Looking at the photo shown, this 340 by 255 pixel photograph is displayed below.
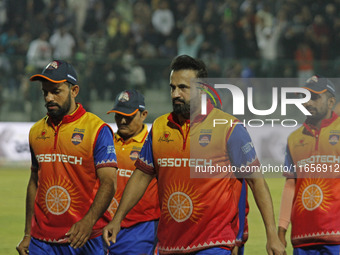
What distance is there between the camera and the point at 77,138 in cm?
639

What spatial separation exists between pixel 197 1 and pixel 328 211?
1685cm

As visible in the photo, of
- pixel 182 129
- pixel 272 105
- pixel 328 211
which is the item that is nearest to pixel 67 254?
pixel 182 129

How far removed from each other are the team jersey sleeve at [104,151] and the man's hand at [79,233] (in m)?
0.52

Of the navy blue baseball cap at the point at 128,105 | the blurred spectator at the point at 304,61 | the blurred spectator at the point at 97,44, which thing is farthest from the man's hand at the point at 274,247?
the blurred spectator at the point at 97,44

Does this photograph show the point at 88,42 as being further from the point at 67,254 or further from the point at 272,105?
the point at 67,254

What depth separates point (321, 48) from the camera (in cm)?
2205

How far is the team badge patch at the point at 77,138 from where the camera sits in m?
6.38

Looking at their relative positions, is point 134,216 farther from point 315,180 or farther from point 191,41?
point 191,41

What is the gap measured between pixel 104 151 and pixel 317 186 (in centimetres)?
212

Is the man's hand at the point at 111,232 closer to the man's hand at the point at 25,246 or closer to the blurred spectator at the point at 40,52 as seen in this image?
the man's hand at the point at 25,246

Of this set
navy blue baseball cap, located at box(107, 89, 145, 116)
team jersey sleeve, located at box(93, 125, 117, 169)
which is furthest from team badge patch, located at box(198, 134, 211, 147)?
navy blue baseball cap, located at box(107, 89, 145, 116)

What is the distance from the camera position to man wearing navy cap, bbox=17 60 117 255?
633 cm

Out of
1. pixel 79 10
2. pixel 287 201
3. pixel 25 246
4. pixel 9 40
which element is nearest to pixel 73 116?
pixel 25 246

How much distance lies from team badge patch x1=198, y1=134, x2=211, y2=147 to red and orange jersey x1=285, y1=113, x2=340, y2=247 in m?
1.51
